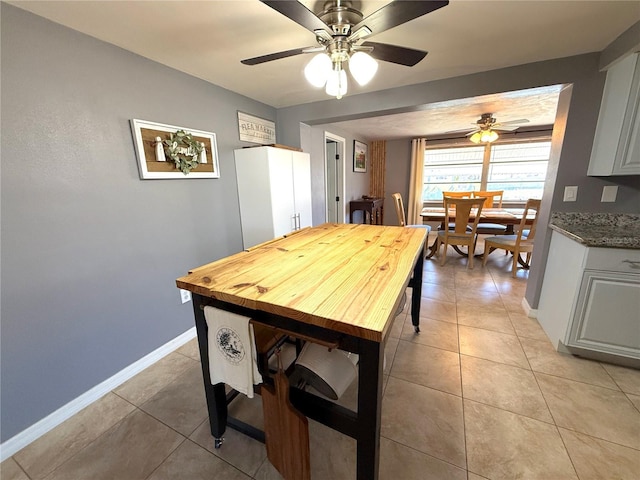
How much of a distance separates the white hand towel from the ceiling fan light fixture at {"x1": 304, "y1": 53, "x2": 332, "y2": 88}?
120 cm

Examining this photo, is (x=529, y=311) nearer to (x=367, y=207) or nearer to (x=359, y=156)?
(x=367, y=207)

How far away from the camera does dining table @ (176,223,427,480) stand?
0.78 metres

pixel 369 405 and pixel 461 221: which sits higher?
pixel 461 221

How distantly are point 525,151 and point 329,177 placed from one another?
3.84m

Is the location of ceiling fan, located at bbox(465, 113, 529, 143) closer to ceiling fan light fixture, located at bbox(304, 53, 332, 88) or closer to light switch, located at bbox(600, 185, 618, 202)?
light switch, located at bbox(600, 185, 618, 202)

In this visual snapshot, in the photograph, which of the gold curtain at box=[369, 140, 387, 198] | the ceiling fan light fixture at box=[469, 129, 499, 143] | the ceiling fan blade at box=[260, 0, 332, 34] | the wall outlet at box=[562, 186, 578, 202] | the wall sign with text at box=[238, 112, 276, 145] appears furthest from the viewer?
the gold curtain at box=[369, 140, 387, 198]

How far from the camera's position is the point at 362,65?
1.20 metres

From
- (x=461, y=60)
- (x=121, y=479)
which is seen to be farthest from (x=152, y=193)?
(x=461, y=60)

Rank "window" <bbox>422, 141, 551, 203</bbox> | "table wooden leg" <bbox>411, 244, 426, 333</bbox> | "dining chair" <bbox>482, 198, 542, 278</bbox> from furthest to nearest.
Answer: "window" <bbox>422, 141, 551, 203</bbox>
"dining chair" <bbox>482, 198, 542, 278</bbox>
"table wooden leg" <bbox>411, 244, 426, 333</bbox>

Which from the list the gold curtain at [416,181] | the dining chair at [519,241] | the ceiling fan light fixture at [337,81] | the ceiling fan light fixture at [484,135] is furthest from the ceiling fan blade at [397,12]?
the gold curtain at [416,181]

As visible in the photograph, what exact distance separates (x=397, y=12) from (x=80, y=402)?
2578mm

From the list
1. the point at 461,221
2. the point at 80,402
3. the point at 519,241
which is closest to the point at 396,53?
the point at 80,402

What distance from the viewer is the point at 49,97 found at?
132cm

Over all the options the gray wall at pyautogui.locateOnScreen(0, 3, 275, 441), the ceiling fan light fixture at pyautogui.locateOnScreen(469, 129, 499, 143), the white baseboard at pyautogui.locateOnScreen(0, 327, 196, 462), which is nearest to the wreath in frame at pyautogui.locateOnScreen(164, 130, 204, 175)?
the gray wall at pyautogui.locateOnScreen(0, 3, 275, 441)
